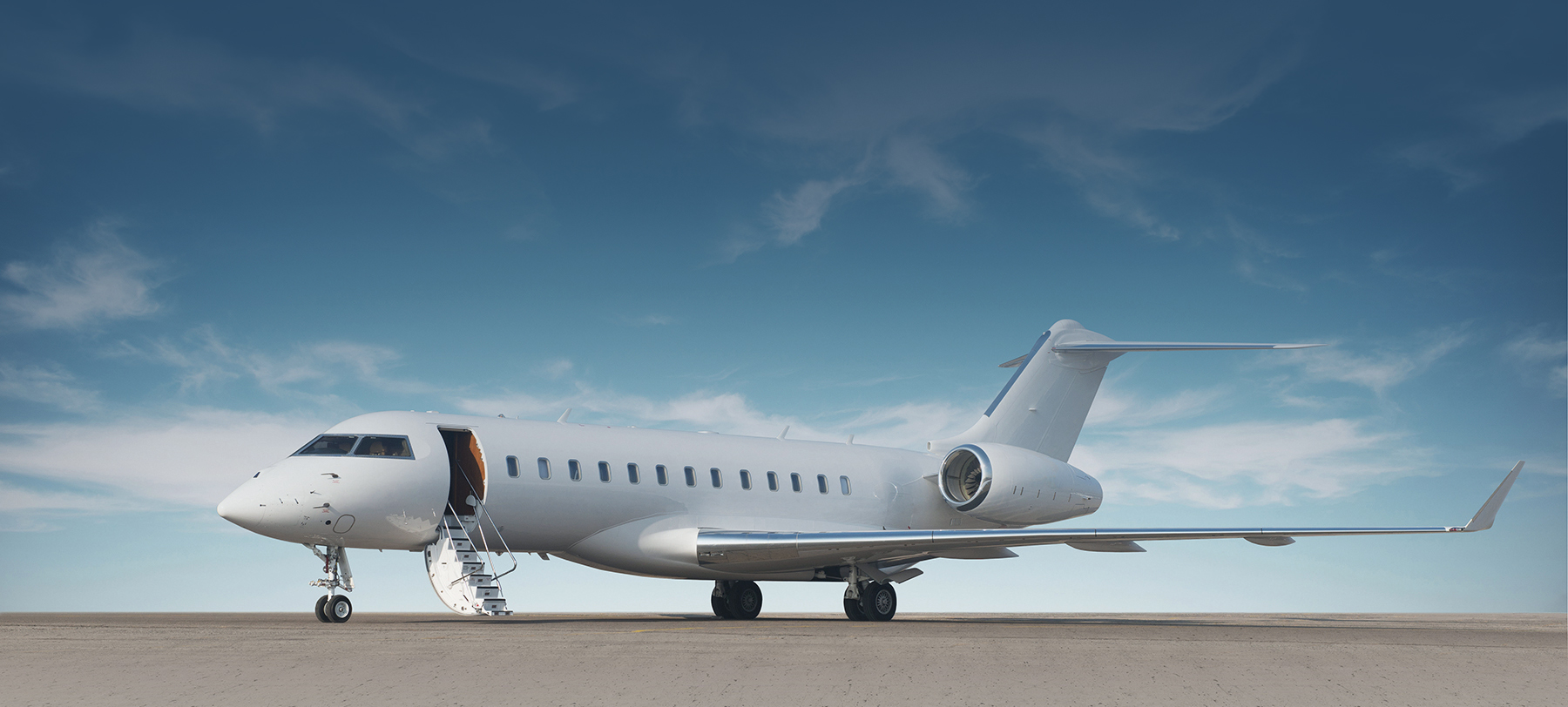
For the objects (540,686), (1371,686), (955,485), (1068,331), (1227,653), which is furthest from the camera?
(1068,331)

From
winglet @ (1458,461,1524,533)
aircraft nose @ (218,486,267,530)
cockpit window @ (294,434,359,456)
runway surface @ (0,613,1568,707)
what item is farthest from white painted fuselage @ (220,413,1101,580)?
winglet @ (1458,461,1524,533)

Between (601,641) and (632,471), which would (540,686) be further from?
(632,471)

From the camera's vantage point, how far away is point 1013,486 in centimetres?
2636

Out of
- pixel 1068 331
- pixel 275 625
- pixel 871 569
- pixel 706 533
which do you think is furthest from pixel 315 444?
pixel 1068 331

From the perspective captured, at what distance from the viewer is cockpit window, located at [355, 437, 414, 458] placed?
1994cm

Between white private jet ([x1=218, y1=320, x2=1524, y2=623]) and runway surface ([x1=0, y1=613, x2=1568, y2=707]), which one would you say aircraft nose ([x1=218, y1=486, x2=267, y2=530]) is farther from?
runway surface ([x1=0, y1=613, x2=1568, y2=707])

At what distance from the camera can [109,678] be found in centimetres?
1038

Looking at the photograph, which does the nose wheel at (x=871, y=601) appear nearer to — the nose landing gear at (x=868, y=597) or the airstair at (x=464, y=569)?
the nose landing gear at (x=868, y=597)

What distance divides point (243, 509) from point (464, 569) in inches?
147

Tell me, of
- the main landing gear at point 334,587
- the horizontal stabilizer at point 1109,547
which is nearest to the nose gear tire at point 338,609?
the main landing gear at point 334,587

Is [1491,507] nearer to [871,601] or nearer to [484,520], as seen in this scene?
[871,601]

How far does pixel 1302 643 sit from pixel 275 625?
1533cm

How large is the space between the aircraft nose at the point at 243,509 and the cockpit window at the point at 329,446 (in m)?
1.21

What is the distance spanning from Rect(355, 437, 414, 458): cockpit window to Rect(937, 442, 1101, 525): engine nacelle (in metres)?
12.8
